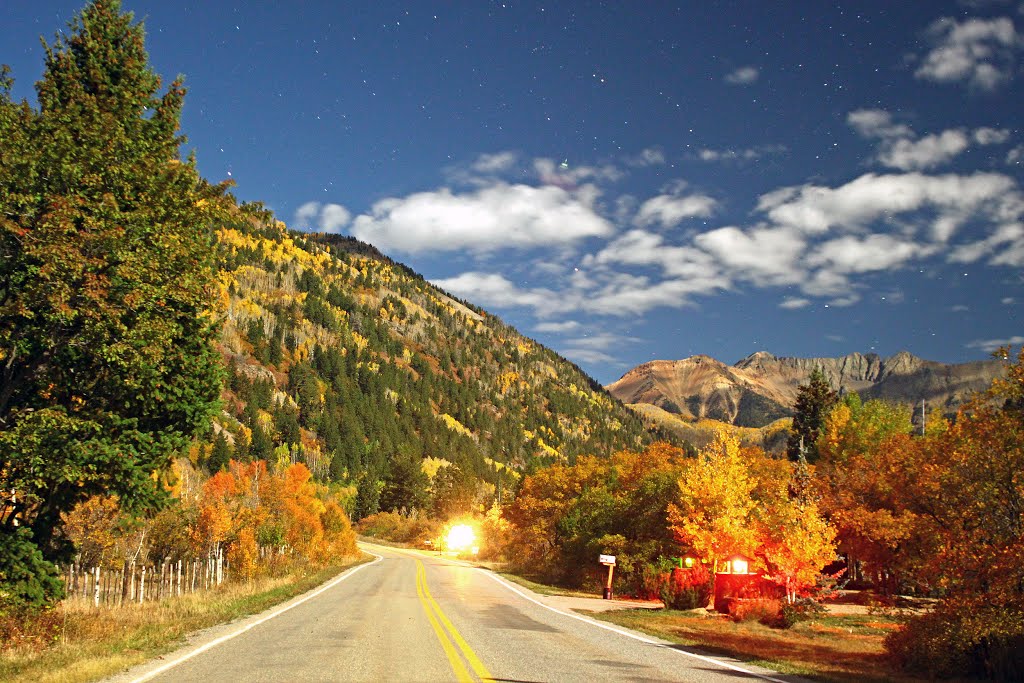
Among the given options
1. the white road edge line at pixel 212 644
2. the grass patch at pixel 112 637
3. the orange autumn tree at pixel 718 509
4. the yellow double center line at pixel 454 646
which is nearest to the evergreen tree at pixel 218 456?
the white road edge line at pixel 212 644

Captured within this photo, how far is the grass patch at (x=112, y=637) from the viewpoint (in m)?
10.1

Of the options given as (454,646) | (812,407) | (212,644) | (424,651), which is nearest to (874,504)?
(454,646)

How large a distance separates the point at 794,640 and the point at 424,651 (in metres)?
12.3

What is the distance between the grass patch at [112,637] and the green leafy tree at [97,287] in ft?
8.45

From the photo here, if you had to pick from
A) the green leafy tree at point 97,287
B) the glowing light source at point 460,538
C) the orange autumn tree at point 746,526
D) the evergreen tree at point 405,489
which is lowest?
the glowing light source at point 460,538

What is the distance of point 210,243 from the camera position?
16906 millimetres

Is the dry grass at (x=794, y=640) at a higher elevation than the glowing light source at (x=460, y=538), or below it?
higher

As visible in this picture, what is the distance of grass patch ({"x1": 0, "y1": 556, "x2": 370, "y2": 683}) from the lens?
10.1 metres

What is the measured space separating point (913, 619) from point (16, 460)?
17.9m

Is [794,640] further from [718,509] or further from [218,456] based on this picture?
[218,456]

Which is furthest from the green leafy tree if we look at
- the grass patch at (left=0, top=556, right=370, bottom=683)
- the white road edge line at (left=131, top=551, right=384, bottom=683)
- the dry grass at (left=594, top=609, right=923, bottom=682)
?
the dry grass at (left=594, top=609, right=923, bottom=682)

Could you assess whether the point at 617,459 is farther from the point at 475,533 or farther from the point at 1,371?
the point at 475,533

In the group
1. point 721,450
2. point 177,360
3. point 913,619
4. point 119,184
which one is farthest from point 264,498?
point 913,619

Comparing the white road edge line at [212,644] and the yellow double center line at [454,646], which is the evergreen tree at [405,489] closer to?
the white road edge line at [212,644]
